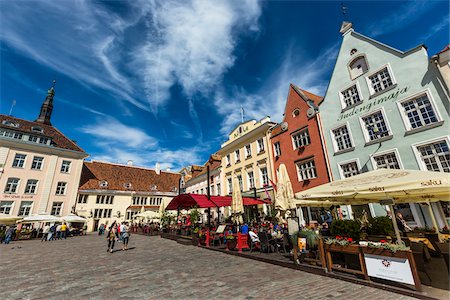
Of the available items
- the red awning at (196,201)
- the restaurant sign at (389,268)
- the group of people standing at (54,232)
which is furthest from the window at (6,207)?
the restaurant sign at (389,268)

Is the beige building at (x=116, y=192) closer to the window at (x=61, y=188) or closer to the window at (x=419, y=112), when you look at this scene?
the window at (x=61, y=188)

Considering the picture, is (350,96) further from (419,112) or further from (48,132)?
(48,132)

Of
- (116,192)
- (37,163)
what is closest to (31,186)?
(37,163)

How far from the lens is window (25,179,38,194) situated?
29.2m

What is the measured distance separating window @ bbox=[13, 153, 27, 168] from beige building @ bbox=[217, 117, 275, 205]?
91.0ft

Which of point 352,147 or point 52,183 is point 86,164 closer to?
point 52,183

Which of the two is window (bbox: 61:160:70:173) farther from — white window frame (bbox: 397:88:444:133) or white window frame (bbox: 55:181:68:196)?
white window frame (bbox: 397:88:444:133)

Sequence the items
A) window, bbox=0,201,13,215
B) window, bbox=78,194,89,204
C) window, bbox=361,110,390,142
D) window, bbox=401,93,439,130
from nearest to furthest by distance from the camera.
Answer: window, bbox=401,93,439,130 < window, bbox=361,110,390,142 < window, bbox=0,201,13,215 < window, bbox=78,194,89,204

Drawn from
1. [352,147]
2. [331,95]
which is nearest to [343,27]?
[331,95]

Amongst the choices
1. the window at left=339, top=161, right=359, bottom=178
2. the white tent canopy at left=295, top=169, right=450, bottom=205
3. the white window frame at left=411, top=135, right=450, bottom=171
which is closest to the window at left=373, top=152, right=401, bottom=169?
the white window frame at left=411, top=135, right=450, bottom=171

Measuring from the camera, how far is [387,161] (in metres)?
13.7

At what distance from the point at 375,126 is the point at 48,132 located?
4383cm

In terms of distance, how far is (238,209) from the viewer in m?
14.9

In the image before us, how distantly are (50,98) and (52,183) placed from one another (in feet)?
62.4
